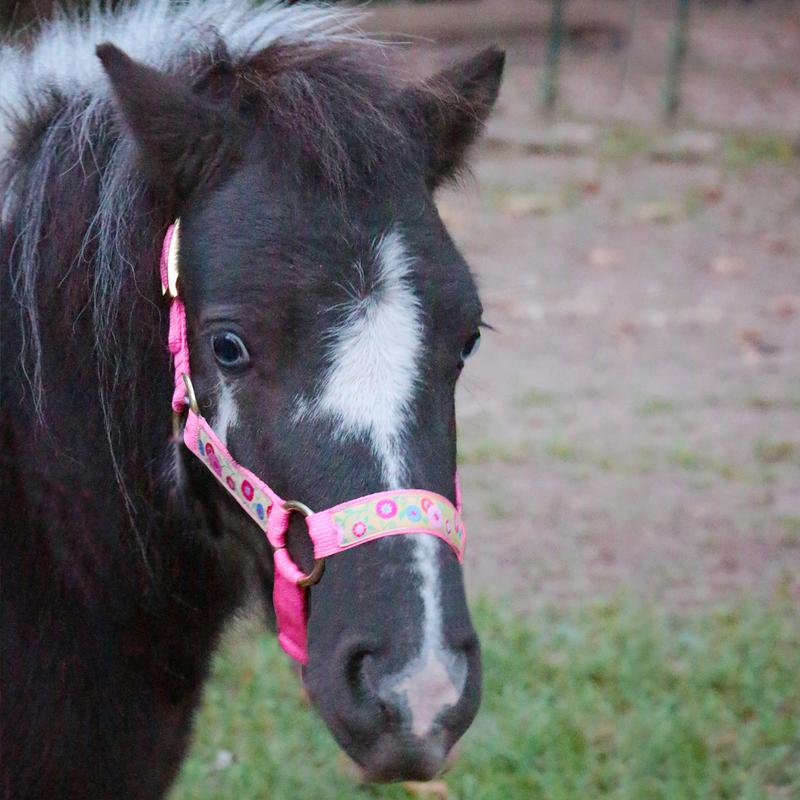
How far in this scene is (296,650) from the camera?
1.97m

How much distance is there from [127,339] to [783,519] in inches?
147

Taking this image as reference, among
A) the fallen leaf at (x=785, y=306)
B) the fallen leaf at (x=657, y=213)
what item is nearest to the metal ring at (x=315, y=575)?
the fallen leaf at (x=785, y=306)

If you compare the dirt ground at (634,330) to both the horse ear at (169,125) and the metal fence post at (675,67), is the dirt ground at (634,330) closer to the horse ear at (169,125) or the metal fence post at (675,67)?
the metal fence post at (675,67)

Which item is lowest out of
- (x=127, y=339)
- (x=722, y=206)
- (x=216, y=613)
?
(x=722, y=206)


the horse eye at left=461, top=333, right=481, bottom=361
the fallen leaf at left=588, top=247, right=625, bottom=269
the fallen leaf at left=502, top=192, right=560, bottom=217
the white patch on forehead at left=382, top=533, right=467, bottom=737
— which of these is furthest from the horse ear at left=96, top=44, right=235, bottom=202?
the fallen leaf at left=502, top=192, right=560, bottom=217

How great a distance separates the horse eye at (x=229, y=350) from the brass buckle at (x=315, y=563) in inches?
11.3

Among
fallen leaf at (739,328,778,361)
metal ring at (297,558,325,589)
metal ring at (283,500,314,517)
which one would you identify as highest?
metal ring at (283,500,314,517)

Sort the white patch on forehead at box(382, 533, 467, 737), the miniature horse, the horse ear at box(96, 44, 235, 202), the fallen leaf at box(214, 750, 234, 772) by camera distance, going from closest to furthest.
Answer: the white patch on forehead at box(382, 533, 467, 737)
the miniature horse
the horse ear at box(96, 44, 235, 202)
the fallen leaf at box(214, 750, 234, 772)

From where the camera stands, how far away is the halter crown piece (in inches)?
68.1

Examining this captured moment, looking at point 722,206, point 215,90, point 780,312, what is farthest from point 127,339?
point 722,206

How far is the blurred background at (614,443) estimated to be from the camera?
3.37m

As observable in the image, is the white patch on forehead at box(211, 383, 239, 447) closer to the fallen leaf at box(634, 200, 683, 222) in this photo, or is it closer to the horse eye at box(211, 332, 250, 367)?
the horse eye at box(211, 332, 250, 367)

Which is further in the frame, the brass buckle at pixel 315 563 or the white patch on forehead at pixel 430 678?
the brass buckle at pixel 315 563

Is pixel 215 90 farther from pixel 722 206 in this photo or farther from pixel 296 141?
pixel 722 206
